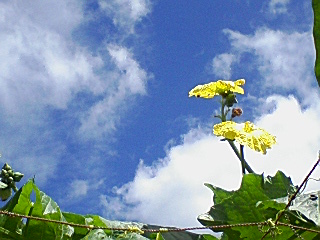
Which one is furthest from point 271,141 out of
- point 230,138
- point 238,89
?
point 238,89

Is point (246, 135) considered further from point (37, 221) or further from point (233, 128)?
point (37, 221)

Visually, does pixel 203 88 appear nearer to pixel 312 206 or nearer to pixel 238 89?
pixel 238 89

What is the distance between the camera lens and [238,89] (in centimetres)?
179

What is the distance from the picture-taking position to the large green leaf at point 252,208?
1.34m

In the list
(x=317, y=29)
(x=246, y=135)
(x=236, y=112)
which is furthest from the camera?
(x=236, y=112)

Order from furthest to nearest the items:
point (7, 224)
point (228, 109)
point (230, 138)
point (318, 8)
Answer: point (228, 109) < point (230, 138) < point (7, 224) < point (318, 8)

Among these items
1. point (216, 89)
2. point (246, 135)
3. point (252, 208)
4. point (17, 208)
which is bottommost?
point (252, 208)

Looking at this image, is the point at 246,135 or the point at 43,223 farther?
the point at 246,135

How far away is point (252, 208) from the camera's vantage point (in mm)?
1360

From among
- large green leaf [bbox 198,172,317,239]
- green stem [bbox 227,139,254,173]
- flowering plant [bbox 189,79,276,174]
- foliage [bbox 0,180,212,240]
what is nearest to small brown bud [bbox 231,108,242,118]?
flowering plant [bbox 189,79,276,174]

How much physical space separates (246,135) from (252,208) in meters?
0.27

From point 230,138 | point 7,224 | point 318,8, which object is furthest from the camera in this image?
point 230,138

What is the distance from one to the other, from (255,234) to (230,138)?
298 mm

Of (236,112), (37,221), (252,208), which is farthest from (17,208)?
(236,112)
